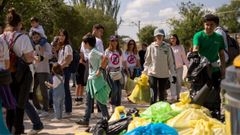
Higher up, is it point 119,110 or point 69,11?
point 69,11

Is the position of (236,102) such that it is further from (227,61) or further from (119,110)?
(227,61)

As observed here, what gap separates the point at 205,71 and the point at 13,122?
2.67m

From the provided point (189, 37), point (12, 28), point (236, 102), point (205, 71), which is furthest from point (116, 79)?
point (189, 37)

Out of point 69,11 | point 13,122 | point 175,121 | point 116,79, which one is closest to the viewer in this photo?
point 175,121

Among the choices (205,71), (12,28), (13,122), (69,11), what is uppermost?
(69,11)

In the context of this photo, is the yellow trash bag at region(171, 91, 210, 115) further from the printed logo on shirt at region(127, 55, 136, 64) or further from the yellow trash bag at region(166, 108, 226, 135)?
the printed logo on shirt at region(127, 55, 136, 64)

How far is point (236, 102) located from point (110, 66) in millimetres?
6178

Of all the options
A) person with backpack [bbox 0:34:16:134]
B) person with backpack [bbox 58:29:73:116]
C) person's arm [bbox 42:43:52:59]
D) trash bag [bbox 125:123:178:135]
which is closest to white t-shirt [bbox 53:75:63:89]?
person with backpack [bbox 58:29:73:116]

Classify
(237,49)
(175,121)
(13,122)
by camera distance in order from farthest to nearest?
(237,49) < (13,122) < (175,121)

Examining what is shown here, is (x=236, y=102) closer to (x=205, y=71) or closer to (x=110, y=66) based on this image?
(x=205, y=71)

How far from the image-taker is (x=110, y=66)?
793 centimetres

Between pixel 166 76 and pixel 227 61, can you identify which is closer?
pixel 227 61

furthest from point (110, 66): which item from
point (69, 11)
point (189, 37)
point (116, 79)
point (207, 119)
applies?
point (189, 37)

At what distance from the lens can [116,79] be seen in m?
7.76
